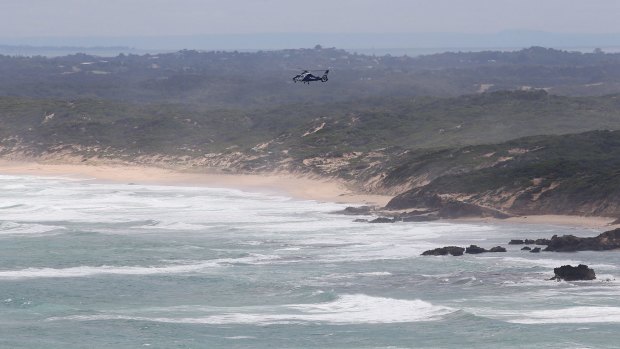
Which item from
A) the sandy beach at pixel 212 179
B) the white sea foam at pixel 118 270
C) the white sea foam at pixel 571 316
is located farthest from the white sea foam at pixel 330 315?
the sandy beach at pixel 212 179

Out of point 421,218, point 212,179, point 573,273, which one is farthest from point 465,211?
point 212,179

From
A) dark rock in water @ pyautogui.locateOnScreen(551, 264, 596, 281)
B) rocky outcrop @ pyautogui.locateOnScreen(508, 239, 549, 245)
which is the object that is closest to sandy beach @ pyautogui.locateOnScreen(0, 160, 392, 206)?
rocky outcrop @ pyautogui.locateOnScreen(508, 239, 549, 245)

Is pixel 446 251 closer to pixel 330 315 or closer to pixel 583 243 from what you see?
pixel 583 243

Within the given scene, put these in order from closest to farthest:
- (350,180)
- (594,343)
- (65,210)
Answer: (594,343), (65,210), (350,180)

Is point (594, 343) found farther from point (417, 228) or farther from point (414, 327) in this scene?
point (417, 228)

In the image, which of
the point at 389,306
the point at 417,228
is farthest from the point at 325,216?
the point at 389,306

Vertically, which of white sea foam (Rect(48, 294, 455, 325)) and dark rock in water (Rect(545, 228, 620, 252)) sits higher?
dark rock in water (Rect(545, 228, 620, 252))

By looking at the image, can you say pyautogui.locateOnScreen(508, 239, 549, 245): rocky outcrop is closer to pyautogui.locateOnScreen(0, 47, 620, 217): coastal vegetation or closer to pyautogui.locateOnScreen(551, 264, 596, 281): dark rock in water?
pyautogui.locateOnScreen(0, 47, 620, 217): coastal vegetation
